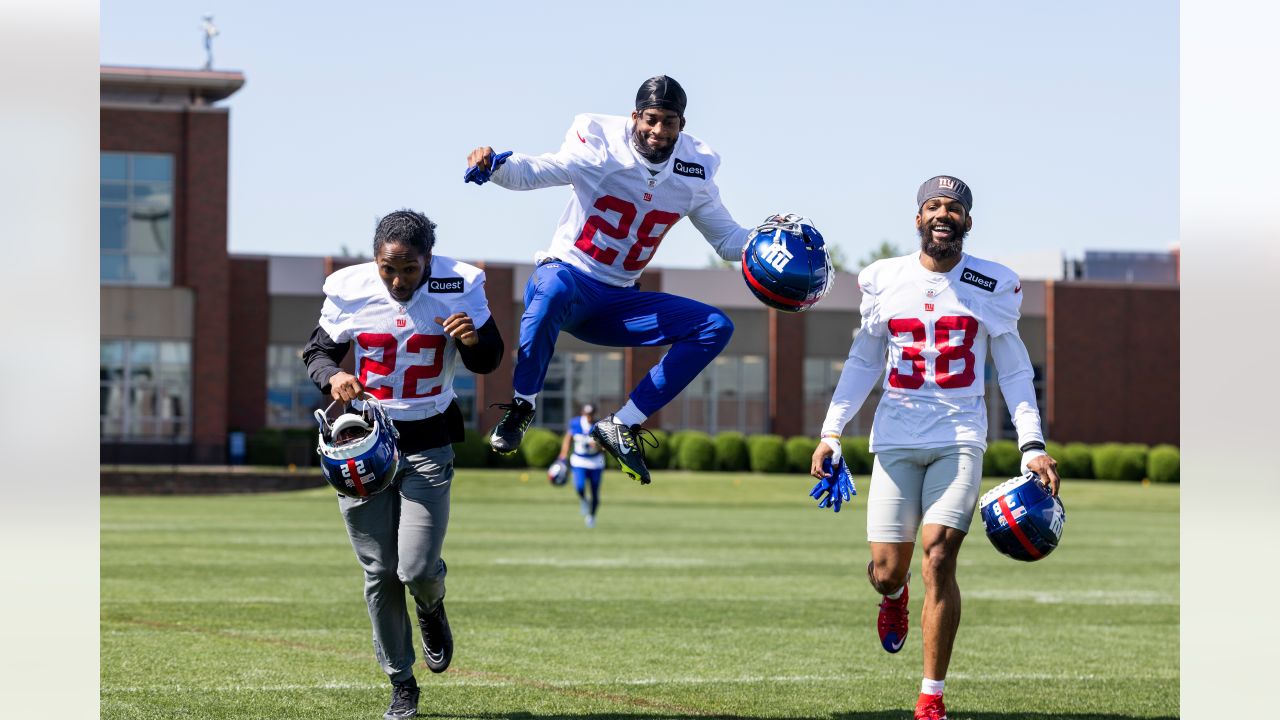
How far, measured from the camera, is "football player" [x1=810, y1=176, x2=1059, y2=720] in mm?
7824

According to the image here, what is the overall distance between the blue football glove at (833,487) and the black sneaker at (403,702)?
7.66 feet

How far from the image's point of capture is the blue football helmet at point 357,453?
7.26 m

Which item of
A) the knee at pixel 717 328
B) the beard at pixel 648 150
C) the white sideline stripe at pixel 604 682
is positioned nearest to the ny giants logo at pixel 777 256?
the knee at pixel 717 328

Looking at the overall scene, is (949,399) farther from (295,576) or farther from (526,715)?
(295,576)

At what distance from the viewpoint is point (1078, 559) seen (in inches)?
896

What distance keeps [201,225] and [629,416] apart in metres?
42.6

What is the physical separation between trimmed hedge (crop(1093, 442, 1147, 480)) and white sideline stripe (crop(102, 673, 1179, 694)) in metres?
40.6

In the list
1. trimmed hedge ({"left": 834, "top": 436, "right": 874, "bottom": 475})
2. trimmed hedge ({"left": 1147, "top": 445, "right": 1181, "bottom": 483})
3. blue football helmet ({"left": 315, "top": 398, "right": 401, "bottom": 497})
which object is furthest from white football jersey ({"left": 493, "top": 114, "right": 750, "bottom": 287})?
trimmed hedge ({"left": 1147, "top": 445, "right": 1181, "bottom": 483})

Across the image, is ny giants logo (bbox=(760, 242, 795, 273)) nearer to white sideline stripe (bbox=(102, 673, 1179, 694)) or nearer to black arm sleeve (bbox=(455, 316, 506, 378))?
black arm sleeve (bbox=(455, 316, 506, 378))

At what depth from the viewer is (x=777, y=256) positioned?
741cm

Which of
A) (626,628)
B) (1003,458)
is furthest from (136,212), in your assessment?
(626,628)

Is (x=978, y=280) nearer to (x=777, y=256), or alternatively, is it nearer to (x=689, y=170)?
(x=777, y=256)
